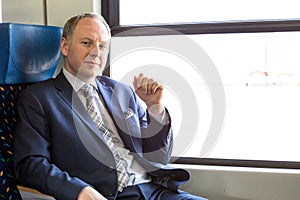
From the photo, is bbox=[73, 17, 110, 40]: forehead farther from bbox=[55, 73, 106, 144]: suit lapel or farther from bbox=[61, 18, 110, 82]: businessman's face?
bbox=[55, 73, 106, 144]: suit lapel

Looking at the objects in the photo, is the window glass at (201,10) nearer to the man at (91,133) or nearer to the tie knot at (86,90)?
the man at (91,133)

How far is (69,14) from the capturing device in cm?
203

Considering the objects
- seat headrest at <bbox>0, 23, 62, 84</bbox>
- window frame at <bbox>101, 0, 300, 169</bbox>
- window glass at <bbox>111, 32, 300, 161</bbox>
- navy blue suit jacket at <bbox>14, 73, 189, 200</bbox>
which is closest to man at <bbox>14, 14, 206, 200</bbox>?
navy blue suit jacket at <bbox>14, 73, 189, 200</bbox>

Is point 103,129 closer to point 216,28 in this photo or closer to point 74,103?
point 74,103

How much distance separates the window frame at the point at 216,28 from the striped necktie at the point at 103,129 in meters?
0.52

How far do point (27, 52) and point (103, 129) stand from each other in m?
0.44

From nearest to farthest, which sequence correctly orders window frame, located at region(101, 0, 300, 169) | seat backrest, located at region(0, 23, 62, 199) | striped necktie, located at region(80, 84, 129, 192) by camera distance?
seat backrest, located at region(0, 23, 62, 199) < striped necktie, located at region(80, 84, 129, 192) < window frame, located at region(101, 0, 300, 169)

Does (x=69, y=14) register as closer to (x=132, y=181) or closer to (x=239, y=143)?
(x=132, y=181)

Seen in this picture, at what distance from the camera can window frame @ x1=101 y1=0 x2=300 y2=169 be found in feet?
6.17

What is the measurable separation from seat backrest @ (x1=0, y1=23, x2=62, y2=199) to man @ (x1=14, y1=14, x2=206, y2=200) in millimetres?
70

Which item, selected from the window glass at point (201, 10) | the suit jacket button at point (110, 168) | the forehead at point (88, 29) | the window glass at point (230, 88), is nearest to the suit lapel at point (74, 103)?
the suit jacket button at point (110, 168)

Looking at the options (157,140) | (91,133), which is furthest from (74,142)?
(157,140)

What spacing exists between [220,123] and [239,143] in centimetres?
16

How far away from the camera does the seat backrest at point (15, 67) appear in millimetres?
1430
